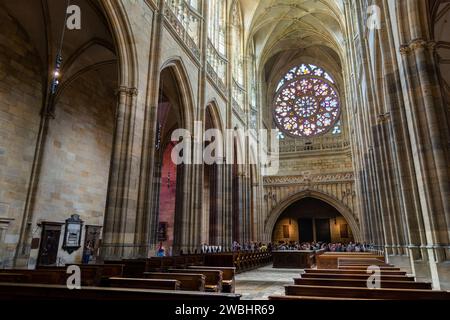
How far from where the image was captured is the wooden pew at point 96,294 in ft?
7.06

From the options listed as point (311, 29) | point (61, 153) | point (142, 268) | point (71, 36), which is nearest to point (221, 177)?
point (61, 153)

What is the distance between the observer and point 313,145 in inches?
1090

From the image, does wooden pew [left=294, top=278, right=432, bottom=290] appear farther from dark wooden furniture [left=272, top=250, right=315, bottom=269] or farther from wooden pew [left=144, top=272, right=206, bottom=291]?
dark wooden furniture [left=272, top=250, right=315, bottom=269]

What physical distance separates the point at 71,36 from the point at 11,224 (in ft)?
23.5

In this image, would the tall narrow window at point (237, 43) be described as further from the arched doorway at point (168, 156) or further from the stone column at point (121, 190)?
the stone column at point (121, 190)

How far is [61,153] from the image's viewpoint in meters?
12.6

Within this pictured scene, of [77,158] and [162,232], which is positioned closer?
[77,158]

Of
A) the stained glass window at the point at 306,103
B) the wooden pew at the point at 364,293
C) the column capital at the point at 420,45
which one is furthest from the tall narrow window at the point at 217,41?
the wooden pew at the point at 364,293

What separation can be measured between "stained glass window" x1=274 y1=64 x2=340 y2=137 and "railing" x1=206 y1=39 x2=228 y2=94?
12.0 metres

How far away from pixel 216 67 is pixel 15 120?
10655mm

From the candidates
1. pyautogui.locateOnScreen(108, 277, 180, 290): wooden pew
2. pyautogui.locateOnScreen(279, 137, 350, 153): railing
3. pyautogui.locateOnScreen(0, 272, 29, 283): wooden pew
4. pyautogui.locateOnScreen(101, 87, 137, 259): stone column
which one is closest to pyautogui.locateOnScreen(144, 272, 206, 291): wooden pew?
pyautogui.locateOnScreen(108, 277, 180, 290): wooden pew

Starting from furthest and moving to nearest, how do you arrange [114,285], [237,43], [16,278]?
[237,43] → [16,278] → [114,285]

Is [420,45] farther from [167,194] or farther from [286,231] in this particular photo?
[286,231]

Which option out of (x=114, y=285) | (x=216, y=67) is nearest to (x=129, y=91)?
(x=114, y=285)
